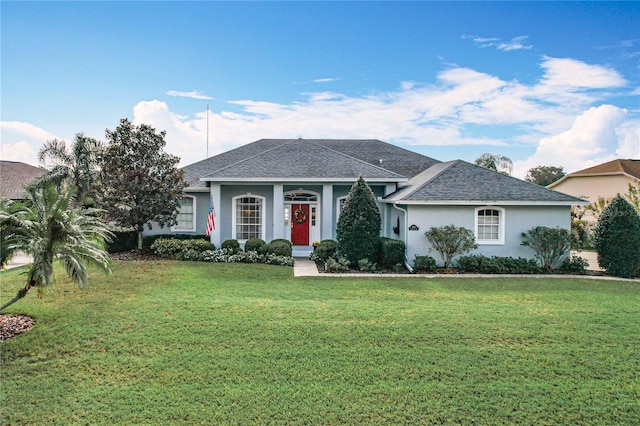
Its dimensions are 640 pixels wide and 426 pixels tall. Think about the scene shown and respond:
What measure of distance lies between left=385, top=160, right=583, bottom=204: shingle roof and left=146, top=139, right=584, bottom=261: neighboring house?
4 cm

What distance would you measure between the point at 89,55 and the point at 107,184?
15.8 ft

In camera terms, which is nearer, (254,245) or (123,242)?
(254,245)

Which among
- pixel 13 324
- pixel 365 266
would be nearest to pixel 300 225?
pixel 365 266

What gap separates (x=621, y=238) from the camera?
1341cm

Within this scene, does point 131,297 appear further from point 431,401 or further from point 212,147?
point 212,147

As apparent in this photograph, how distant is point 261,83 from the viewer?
2003 cm

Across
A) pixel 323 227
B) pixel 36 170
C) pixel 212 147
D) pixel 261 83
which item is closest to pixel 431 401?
pixel 323 227

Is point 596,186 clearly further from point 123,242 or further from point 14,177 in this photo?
point 14,177

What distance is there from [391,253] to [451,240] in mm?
2143

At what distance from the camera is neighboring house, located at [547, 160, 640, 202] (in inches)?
1049

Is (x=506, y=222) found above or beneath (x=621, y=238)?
above

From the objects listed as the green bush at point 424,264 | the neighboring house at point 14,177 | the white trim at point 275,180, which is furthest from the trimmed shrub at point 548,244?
the neighboring house at point 14,177

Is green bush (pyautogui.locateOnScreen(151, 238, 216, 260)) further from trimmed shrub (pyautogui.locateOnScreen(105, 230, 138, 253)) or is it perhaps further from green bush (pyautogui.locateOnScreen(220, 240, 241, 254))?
trimmed shrub (pyautogui.locateOnScreen(105, 230, 138, 253))

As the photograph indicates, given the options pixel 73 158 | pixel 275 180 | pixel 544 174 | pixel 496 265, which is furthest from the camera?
pixel 544 174
